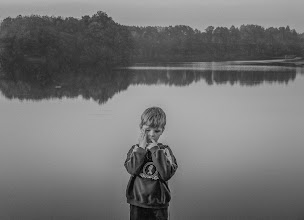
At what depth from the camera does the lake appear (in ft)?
12.3

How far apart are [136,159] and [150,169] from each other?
6 cm

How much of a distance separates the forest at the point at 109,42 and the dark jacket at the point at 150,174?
12.6 ft

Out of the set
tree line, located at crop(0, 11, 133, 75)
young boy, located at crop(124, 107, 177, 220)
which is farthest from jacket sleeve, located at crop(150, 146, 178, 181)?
tree line, located at crop(0, 11, 133, 75)

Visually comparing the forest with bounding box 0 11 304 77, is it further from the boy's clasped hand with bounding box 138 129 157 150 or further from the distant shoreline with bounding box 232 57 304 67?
the boy's clasped hand with bounding box 138 129 157 150

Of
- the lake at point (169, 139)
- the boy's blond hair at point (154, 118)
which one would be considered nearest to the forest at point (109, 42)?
the lake at point (169, 139)

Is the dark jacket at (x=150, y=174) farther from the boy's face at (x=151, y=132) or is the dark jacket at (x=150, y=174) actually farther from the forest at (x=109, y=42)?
the forest at (x=109, y=42)

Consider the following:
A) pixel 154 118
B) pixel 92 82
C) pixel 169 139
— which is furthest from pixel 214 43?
pixel 154 118

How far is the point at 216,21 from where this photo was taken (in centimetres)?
582

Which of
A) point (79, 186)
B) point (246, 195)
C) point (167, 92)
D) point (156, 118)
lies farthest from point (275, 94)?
point (156, 118)

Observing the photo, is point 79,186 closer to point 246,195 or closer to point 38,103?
point 246,195

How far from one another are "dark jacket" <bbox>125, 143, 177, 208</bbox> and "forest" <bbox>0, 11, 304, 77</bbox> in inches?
151

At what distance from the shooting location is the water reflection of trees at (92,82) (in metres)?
5.75

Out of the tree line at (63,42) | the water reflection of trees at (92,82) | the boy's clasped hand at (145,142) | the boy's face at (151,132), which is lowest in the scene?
the water reflection of trees at (92,82)

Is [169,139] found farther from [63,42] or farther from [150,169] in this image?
[150,169]
